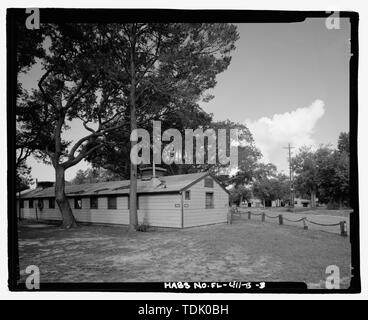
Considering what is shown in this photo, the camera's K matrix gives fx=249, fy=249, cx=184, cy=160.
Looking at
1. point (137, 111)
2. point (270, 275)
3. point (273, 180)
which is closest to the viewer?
point (270, 275)

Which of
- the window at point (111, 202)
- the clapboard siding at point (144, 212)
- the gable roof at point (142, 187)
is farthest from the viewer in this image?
the window at point (111, 202)

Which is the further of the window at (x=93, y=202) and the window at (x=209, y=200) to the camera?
the window at (x=93, y=202)

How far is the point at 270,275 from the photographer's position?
483 centimetres

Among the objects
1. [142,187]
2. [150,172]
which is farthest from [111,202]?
[150,172]

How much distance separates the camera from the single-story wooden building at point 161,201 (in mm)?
13367

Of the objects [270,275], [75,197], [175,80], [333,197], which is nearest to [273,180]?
[333,197]

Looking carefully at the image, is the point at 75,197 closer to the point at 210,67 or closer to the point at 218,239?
the point at 218,239

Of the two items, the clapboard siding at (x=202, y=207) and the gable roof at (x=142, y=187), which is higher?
the gable roof at (x=142, y=187)

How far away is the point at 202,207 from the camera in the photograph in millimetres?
14586

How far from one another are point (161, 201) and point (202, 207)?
2519 mm

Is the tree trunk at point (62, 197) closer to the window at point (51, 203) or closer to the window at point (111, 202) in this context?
the window at point (111, 202)

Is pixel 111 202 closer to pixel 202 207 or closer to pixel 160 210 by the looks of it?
pixel 160 210

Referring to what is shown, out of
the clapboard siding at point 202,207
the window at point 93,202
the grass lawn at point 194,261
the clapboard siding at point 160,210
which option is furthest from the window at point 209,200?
the window at point 93,202
